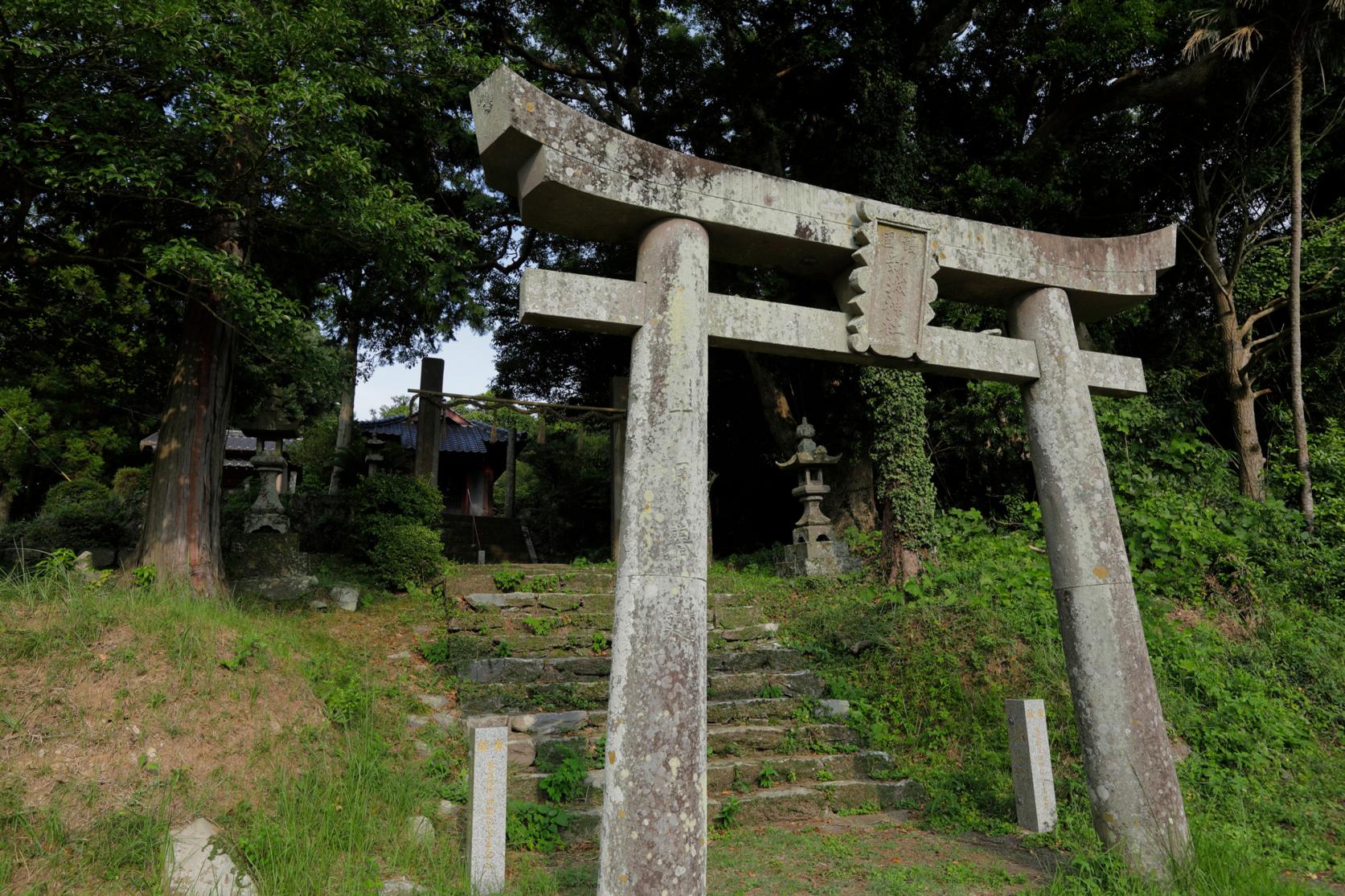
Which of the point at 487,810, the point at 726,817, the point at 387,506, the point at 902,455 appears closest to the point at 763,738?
the point at 726,817

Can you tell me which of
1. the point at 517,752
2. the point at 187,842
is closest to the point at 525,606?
the point at 517,752

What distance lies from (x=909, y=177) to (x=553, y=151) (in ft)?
31.6

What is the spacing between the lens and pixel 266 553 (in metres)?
9.99

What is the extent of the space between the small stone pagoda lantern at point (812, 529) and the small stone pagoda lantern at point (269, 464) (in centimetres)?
726

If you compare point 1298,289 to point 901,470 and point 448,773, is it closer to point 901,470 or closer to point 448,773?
point 901,470

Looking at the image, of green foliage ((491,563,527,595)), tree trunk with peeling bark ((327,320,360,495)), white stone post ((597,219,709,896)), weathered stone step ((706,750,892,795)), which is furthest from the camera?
tree trunk with peeling bark ((327,320,360,495))

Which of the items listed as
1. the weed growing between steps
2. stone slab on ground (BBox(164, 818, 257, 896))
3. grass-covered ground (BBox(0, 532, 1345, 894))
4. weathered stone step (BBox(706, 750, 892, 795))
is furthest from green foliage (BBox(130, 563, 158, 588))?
weathered stone step (BBox(706, 750, 892, 795))

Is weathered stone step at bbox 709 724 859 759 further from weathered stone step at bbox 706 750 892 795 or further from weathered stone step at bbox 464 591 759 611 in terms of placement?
weathered stone step at bbox 464 591 759 611

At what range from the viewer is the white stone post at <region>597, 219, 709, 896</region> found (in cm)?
338

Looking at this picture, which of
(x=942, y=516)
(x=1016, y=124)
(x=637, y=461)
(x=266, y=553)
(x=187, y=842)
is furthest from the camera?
(x=1016, y=124)

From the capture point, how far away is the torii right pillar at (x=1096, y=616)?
442cm

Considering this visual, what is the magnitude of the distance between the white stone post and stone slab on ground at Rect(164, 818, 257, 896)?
7.72 ft

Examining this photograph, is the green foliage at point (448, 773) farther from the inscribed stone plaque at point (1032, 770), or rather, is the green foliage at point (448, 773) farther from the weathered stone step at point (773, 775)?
the inscribed stone plaque at point (1032, 770)

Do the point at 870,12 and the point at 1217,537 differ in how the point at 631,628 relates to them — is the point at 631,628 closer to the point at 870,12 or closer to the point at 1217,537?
the point at 1217,537
